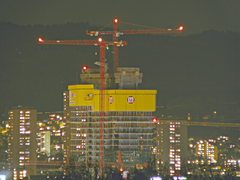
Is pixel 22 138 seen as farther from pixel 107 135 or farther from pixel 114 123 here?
pixel 114 123

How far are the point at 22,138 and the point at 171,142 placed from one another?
25455 mm

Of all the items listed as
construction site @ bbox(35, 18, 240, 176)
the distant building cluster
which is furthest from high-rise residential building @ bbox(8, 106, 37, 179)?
construction site @ bbox(35, 18, 240, 176)

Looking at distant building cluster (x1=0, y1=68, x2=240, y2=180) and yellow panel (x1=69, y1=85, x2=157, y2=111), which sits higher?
yellow panel (x1=69, y1=85, x2=157, y2=111)

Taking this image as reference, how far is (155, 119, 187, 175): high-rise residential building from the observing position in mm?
74688

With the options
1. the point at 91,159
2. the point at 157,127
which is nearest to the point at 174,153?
the point at 157,127

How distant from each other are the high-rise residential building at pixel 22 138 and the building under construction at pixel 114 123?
12.9m

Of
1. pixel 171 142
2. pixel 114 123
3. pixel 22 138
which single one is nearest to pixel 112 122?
pixel 114 123

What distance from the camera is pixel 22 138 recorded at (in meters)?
70.3

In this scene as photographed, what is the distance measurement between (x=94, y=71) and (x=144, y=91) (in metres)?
10.0

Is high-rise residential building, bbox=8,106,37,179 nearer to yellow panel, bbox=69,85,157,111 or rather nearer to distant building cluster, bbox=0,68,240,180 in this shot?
distant building cluster, bbox=0,68,240,180

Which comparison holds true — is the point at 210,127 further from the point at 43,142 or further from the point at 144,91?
the point at 144,91

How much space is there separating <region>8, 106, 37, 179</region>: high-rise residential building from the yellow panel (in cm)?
1520

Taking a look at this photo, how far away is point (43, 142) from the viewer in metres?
81.1

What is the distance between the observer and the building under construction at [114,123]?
5606 cm
